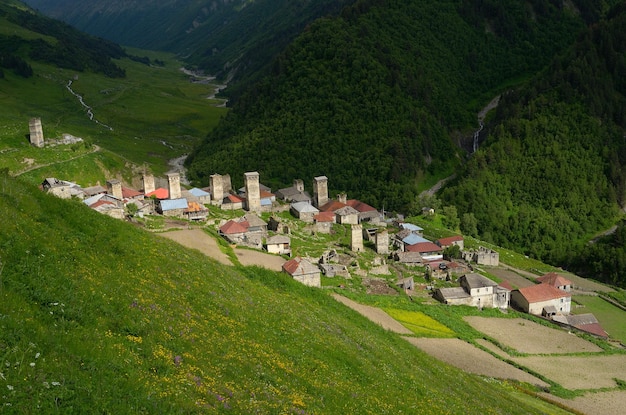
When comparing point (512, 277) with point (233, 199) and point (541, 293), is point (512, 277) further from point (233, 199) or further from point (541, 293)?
point (233, 199)

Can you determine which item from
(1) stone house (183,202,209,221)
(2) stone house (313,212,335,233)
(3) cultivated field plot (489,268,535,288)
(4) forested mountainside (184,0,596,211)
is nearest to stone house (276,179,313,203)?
(2) stone house (313,212,335,233)

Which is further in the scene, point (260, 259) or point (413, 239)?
point (413, 239)

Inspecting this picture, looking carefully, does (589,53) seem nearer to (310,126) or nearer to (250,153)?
(310,126)

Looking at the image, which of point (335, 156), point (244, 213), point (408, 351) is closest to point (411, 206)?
point (335, 156)

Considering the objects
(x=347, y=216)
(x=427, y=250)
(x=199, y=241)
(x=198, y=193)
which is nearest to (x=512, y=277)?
(x=427, y=250)

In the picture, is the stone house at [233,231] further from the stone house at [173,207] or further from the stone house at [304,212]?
the stone house at [304,212]

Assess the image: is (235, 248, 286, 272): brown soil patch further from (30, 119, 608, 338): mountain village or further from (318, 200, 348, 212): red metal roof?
(318, 200, 348, 212): red metal roof
